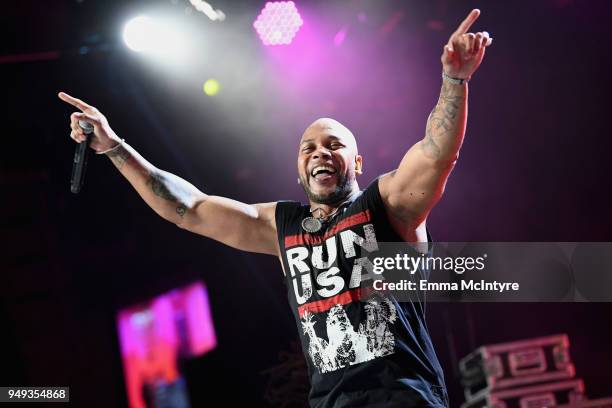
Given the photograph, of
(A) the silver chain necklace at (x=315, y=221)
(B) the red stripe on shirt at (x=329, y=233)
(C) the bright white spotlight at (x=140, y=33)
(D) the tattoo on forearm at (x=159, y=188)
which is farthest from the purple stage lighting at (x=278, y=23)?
(B) the red stripe on shirt at (x=329, y=233)

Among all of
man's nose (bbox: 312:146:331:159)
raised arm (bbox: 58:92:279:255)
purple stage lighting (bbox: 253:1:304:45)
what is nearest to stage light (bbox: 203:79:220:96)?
purple stage lighting (bbox: 253:1:304:45)

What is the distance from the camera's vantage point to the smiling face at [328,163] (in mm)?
2475

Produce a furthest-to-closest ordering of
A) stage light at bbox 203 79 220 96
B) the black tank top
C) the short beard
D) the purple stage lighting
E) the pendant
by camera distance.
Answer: stage light at bbox 203 79 220 96 → the purple stage lighting → the short beard → the pendant → the black tank top

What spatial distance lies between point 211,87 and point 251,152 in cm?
72

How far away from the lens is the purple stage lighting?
5.15m

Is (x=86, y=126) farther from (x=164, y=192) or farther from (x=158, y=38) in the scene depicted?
(x=158, y=38)

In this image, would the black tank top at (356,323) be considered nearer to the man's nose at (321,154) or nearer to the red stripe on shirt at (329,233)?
the red stripe on shirt at (329,233)

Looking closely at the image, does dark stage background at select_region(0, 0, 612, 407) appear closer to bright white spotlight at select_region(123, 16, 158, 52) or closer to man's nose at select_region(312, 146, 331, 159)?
bright white spotlight at select_region(123, 16, 158, 52)

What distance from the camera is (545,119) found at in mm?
5082

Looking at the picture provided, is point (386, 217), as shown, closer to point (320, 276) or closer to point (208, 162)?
point (320, 276)

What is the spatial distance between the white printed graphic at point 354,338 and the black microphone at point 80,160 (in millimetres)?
1159

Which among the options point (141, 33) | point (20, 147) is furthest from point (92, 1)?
point (20, 147)

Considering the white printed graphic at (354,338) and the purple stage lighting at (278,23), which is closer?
the white printed graphic at (354,338)

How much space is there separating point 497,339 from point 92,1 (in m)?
4.32
